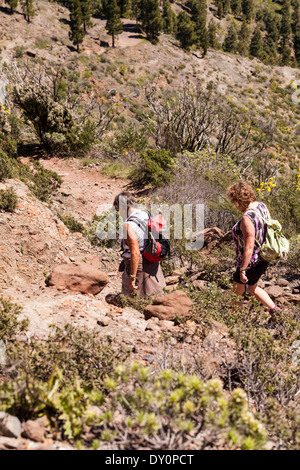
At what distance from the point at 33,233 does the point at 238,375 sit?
3324mm

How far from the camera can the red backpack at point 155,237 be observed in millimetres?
3188

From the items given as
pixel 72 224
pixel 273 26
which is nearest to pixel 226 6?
pixel 273 26

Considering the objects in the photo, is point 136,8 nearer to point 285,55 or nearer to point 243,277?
point 285,55

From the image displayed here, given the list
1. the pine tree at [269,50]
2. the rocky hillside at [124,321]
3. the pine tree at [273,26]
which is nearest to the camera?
the rocky hillside at [124,321]

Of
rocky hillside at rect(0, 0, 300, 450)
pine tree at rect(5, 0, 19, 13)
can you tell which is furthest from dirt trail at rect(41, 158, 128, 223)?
pine tree at rect(5, 0, 19, 13)

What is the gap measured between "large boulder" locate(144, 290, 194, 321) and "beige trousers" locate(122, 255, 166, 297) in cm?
42

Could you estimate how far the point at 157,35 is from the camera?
4200cm

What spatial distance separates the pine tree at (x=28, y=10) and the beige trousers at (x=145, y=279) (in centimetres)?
4281

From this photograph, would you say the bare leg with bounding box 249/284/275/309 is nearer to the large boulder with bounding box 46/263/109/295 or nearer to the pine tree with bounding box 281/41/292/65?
the large boulder with bounding box 46/263/109/295

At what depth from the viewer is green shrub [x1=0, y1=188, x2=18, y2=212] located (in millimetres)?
4492

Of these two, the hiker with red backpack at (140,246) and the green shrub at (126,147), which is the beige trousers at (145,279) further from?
the green shrub at (126,147)

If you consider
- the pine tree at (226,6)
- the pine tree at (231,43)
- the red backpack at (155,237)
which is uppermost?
the pine tree at (226,6)

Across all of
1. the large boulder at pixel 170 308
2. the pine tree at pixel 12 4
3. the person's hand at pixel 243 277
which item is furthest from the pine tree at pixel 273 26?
the large boulder at pixel 170 308
